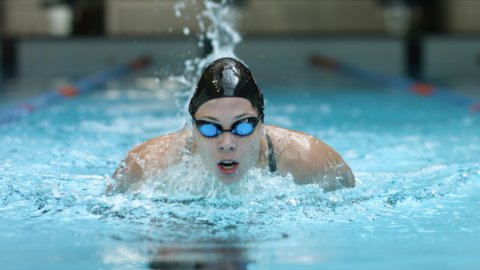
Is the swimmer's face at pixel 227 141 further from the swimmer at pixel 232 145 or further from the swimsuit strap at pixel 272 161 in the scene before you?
the swimsuit strap at pixel 272 161

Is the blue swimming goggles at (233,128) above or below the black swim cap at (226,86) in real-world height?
below

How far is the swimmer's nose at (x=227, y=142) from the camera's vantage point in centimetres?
284

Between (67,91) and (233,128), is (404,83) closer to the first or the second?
(67,91)

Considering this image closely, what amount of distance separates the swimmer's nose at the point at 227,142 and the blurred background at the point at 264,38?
6.23 metres

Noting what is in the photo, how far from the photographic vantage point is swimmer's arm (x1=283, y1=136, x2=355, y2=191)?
3.16m

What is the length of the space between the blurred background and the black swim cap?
20.0 feet

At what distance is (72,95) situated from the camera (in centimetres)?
750

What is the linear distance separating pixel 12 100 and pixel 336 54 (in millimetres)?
4698

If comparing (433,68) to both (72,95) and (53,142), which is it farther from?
(53,142)

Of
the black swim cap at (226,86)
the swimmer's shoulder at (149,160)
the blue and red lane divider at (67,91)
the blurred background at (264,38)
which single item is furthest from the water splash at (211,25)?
the black swim cap at (226,86)

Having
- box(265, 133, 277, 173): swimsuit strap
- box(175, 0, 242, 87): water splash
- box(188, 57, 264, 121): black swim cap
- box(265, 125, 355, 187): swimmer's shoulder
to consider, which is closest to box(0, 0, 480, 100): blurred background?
box(175, 0, 242, 87): water splash

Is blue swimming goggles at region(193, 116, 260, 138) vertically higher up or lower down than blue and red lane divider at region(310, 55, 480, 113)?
lower down

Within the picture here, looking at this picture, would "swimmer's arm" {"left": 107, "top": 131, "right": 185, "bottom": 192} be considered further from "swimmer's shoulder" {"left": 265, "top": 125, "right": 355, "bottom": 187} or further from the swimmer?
"swimmer's shoulder" {"left": 265, "top": 125, "right": 355, "bottom": 187}

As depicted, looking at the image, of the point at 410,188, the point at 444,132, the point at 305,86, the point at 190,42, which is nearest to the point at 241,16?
the point at 190,42
